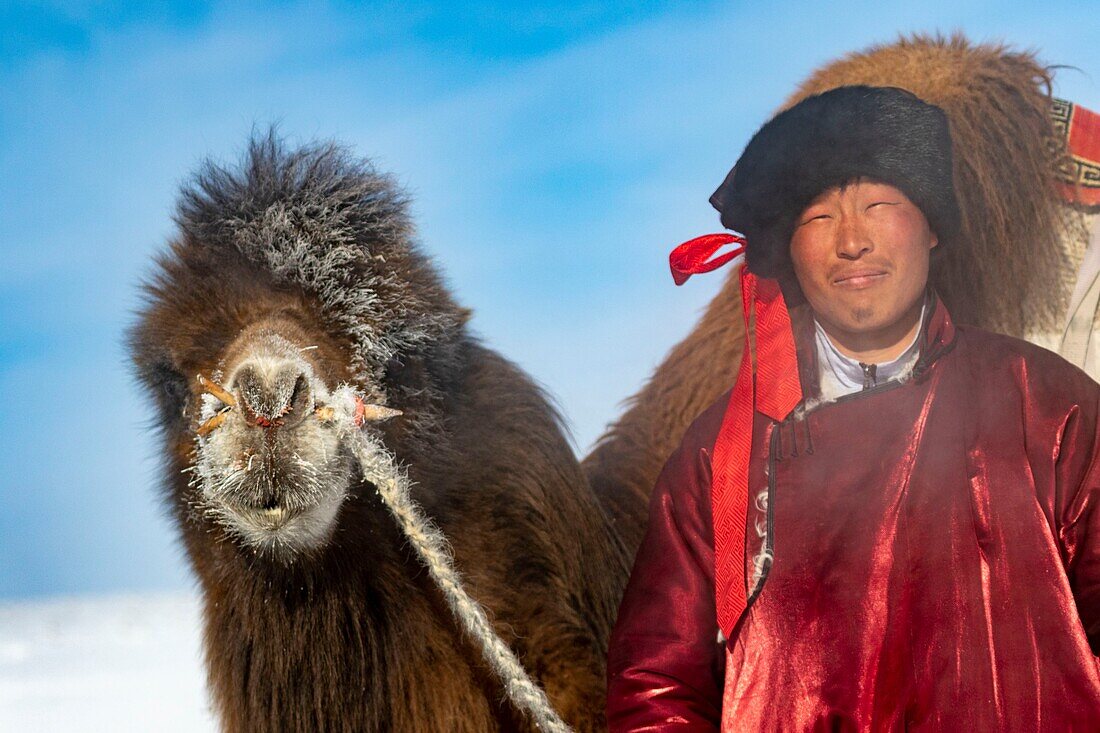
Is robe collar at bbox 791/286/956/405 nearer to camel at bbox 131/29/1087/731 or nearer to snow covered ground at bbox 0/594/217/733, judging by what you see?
camel at bbox 131/29/1087/731

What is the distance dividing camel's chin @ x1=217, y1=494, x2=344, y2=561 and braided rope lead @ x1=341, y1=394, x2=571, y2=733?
89 mm

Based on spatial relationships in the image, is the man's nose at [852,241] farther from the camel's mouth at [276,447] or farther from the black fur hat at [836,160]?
the camel's mouth at [276,447]

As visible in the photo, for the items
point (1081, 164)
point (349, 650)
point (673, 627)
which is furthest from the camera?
point (1081, 164)

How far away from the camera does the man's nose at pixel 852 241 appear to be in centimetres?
210

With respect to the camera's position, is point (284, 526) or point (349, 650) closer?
point (284, 526)

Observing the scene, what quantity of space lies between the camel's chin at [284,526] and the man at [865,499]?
55 cm

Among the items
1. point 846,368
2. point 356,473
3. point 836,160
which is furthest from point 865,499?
point 356,473

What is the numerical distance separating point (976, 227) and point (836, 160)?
841 millimetres

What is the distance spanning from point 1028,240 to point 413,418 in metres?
1.45

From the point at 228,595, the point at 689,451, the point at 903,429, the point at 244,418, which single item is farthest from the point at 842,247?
the point at 228,595

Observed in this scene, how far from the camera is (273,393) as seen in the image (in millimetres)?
2176

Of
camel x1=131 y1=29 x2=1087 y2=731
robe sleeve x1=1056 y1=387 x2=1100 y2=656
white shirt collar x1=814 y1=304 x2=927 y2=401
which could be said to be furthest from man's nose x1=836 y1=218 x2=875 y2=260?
camel x1=131 y1=29 x2=1087 y2=731

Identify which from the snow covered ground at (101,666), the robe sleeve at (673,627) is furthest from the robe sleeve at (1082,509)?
the snow covered ground at (101,666)

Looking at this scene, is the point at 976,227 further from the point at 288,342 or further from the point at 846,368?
the point at 288,342
